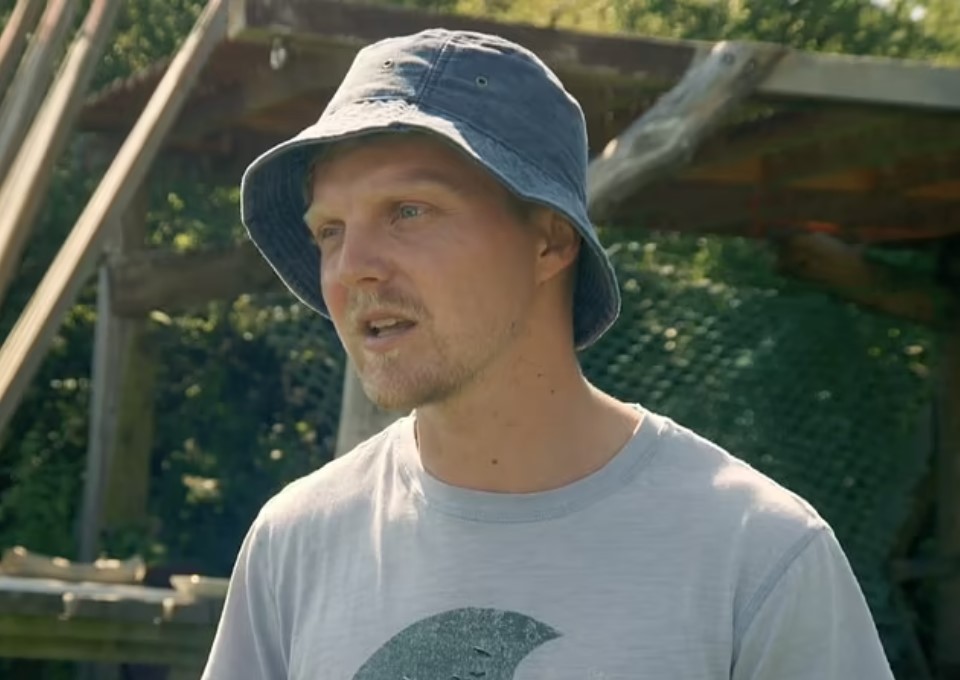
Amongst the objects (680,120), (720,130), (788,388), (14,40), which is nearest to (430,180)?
(680,120)

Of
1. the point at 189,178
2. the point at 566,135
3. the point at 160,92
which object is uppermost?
the point at 566,135

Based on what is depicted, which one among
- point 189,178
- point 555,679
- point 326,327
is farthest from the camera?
point 326,327

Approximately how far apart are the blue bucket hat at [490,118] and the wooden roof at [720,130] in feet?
8.85

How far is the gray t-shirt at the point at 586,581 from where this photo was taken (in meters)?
1.77

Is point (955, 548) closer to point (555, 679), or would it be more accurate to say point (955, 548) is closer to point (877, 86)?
point (877, 86)

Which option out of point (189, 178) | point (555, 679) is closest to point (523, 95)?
point (555, 679)

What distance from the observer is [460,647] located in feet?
6.07

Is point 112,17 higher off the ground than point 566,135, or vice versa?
point 566,135

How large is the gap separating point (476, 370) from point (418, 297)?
0.11m

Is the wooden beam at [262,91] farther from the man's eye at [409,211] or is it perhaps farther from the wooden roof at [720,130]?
the man's eye at [409,211]

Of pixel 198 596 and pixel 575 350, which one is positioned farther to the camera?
pixel 198 596

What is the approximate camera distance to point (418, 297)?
1873mm

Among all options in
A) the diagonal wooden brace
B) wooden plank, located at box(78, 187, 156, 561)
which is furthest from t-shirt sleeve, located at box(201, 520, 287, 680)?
wooden plank, located at box(78, 187, 156, 561)

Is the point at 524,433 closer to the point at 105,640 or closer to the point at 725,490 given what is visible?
the point at 725,490
